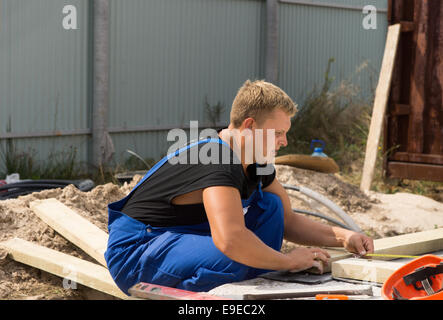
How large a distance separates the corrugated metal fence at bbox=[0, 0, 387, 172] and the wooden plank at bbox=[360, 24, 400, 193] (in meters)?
2.72

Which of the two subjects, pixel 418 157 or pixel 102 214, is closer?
pixel 102 214

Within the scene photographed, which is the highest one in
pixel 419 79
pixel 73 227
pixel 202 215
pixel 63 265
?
pixel 419 79

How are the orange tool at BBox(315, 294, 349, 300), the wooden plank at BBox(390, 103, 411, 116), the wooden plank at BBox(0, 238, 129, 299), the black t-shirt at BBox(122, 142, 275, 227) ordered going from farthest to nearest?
the wooden plank at BBox(390, 103, 411, 116) < the wooden plank at BBox(0, 238, 129, 299) < the black t-shirt at BBox(122, 142, 275, 227) < the orange tool at BBox(315, 294, 349, 300)

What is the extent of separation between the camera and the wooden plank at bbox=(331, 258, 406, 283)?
3.06 meters

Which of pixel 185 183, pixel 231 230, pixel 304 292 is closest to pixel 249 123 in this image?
pixel 185 183

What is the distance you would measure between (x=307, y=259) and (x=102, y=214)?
2275 mm

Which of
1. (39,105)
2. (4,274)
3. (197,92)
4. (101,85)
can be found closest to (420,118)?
(197,92)

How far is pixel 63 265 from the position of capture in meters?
3.88

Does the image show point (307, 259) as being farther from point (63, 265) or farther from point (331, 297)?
point (63, 265)

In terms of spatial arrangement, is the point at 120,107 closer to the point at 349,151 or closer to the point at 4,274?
the point at 349,151

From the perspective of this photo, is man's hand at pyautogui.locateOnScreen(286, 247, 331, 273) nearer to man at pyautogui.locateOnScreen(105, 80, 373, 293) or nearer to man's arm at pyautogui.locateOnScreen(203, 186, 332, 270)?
man at pyautogui.locateOnScreen(105, 80, 373, 293)

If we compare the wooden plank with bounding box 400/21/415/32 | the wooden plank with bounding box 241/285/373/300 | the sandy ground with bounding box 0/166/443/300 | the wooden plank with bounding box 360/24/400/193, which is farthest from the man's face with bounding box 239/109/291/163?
the wooden plank with bounding box 400/21/415/32

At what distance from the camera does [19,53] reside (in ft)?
23.5
